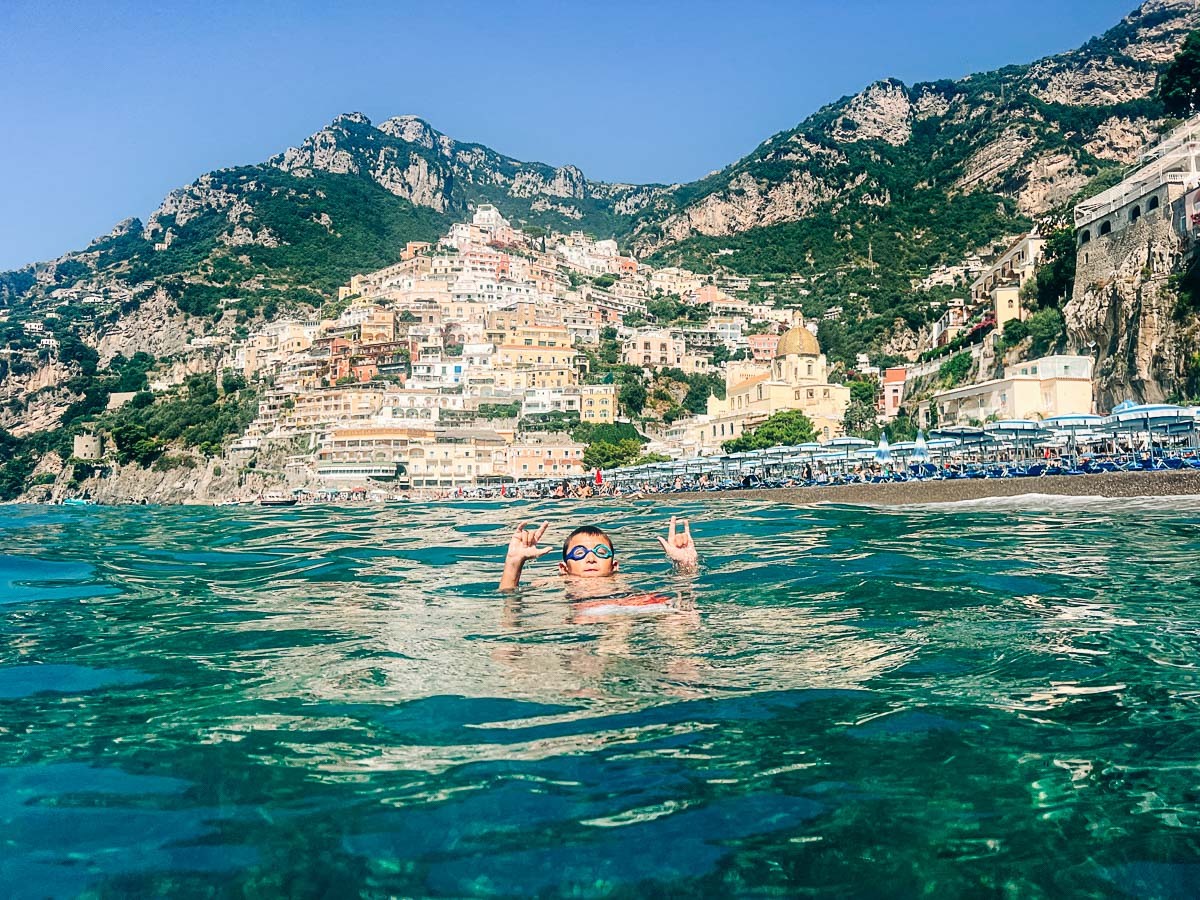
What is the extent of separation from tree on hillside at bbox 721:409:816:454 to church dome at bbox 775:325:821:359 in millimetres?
10018

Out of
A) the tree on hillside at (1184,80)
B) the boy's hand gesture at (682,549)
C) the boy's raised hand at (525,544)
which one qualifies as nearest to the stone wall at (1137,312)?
the tree on hillside at (1184,80)

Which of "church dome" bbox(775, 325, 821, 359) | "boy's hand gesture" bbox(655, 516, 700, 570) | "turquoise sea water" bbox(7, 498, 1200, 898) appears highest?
"church dome" bbox(775, 325, 821, 359)

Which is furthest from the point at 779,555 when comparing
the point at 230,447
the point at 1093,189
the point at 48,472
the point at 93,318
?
the point at 93,318

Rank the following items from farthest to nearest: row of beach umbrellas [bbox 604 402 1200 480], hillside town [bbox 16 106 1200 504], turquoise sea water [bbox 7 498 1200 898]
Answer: hillside town [bbox 16 106 1200 504] → row of beach umbrellas [bbox 604 402 1200 480] → turquoise sea water [bbox 7 498 1200 898]

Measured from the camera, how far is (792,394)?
76125 millimetres

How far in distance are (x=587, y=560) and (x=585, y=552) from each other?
0.07 metres

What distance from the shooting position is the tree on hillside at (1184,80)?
49.7 meters

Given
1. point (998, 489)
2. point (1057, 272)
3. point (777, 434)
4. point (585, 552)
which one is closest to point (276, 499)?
point (777, 434)

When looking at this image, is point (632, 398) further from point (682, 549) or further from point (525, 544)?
point (525, 544)

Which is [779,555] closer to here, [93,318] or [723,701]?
[723,701]

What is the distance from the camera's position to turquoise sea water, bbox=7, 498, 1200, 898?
2.57 meters

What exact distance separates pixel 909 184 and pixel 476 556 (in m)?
148

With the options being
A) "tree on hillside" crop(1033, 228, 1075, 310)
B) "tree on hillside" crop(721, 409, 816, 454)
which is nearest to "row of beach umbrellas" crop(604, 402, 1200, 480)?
"tree on hillside" crop(721, 409, 816, 454)

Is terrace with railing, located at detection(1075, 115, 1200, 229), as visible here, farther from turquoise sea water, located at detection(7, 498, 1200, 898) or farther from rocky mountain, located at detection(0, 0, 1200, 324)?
rocky mountain, located at detection(0, 0, 1200, 324)
